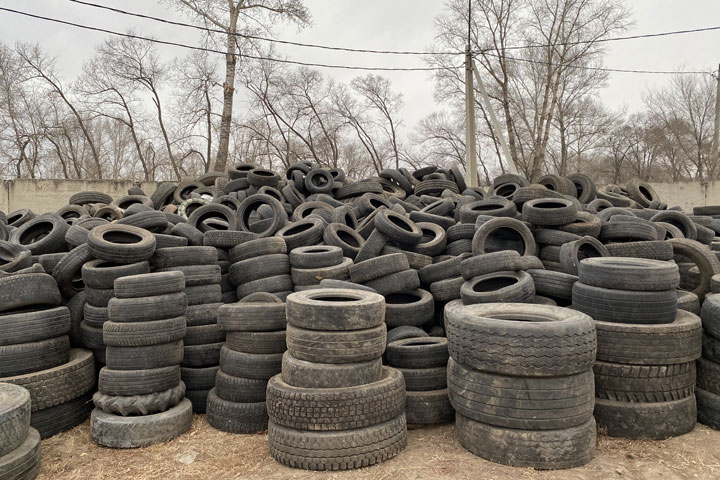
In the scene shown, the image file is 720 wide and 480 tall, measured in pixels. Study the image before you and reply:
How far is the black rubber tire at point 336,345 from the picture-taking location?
4.52 metres

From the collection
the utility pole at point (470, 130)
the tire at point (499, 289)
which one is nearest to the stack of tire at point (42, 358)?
the tire at point (499, 289)

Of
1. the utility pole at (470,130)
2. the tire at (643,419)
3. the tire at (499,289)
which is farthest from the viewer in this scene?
the utility pole at (470,130)

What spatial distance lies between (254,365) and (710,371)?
15.8 ft

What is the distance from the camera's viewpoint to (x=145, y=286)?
17.7 ft

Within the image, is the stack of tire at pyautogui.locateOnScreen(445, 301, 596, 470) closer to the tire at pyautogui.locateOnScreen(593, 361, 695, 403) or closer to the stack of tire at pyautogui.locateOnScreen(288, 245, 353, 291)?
the tire at pyautogui.locateOnScreen(593, 361, 695, 403)

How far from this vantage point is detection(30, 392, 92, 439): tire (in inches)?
207

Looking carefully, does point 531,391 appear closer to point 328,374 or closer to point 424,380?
point 424,380

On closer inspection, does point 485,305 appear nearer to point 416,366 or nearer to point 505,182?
point 416,366

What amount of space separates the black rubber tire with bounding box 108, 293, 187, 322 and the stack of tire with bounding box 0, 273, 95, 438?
0.80 metres

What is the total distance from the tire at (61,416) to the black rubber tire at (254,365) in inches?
72.6

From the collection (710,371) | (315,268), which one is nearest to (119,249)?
(315,268)

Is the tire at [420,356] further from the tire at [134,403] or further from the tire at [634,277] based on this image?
the tire at [134,403]

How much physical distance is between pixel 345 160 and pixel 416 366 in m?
41.9

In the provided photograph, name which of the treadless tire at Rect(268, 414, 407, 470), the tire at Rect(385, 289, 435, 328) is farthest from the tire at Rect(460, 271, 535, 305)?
the treadless tire at Rect(268, 414, 407, 470)
